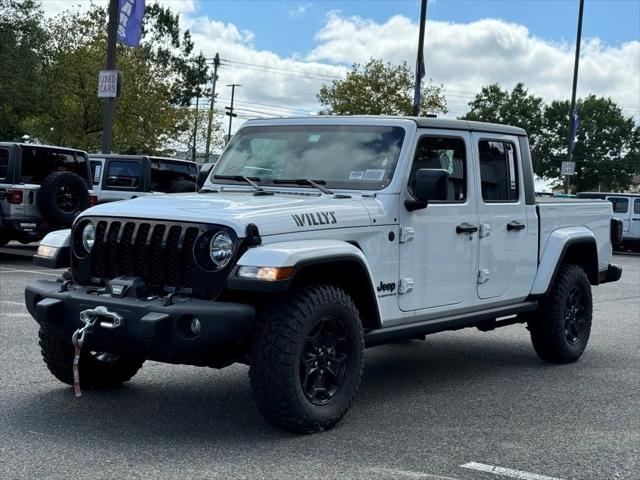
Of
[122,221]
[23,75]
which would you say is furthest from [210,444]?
[23,75]

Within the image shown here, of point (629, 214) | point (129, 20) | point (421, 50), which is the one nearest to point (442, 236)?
point (129, 20)

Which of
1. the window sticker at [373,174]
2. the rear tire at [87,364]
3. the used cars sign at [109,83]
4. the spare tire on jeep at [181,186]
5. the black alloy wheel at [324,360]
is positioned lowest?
the rear tire at [87,364]

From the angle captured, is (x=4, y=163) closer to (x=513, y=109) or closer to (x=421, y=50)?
(x=421, y=50)

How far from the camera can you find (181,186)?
60.3 feet

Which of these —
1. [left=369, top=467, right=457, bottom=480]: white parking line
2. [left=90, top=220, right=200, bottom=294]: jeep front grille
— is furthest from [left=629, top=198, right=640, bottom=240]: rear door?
[left=369, top=467, right=457, bottom=480]: white parking line

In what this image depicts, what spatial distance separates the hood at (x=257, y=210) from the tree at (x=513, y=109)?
245 feet

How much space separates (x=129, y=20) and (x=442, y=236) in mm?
13730

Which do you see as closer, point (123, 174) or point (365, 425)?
point (365, 425)

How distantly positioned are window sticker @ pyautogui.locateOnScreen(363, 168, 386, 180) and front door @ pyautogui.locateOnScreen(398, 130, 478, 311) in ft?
0.63

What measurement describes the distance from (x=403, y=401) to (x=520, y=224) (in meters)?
1.80

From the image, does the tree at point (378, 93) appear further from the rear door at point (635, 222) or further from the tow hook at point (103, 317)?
the tow hook at point (103, 317)

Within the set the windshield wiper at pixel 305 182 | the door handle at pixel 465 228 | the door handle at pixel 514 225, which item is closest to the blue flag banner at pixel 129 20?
the door handle at pixel 514 225

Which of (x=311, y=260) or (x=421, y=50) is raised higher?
(x=421, y=50)

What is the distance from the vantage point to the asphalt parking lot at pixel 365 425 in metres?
4.77
